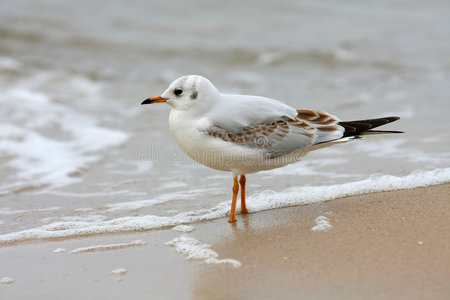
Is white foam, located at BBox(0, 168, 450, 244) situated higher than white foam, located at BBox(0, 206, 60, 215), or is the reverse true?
white foam, located at BBox(0, 206, 60, 215)

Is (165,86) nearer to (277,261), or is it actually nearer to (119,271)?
(119,271)

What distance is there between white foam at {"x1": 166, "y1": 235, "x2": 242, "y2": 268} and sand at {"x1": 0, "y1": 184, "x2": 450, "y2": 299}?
6 centimetres

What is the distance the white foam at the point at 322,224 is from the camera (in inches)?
167

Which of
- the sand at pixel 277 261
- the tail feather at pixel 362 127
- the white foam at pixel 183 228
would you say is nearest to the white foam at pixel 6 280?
the sand at pixel 277 261

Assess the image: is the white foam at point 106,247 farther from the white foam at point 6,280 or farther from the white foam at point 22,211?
the white foam at point 22,211

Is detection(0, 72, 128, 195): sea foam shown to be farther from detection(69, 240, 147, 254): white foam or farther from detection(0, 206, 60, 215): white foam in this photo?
detection(69, 240, 147, 254): white foam

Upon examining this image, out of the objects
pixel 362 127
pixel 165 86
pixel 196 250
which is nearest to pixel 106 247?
pixel 196 250

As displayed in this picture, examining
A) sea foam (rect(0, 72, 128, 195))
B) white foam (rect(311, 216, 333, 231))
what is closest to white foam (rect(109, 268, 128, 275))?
white foam (rect(311, 216, 333, 231))

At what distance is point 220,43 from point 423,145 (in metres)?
6.97

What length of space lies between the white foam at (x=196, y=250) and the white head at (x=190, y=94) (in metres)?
0.98

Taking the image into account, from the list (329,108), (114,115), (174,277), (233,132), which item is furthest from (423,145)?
(114,115)

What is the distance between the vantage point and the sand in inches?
134

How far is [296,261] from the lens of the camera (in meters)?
3.72

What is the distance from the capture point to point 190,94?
4586 mm
